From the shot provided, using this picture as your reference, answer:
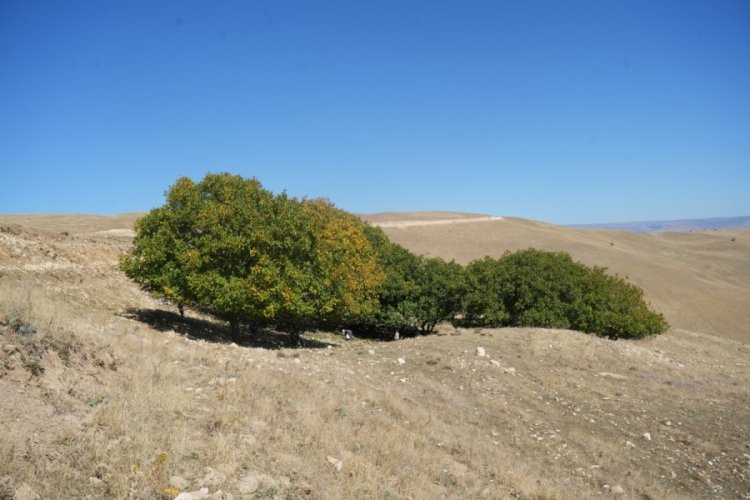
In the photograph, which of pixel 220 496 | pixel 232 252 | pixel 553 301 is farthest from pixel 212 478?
pixel 553 301

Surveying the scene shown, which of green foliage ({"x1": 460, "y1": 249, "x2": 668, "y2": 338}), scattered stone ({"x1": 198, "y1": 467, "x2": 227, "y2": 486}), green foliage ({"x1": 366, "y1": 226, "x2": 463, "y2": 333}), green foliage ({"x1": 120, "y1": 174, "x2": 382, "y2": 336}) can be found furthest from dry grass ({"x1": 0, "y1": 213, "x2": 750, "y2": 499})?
green foliage ({"x1": 366, "y1": 226, "x2": 463, "y2": 333})

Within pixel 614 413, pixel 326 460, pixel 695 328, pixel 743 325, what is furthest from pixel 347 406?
pixel 743 325

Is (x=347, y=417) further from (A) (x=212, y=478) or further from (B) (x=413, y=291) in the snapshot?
(B) (x=413, y=291)

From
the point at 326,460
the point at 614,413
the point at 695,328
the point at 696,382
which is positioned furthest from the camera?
the point at 695,328

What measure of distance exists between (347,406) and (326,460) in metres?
3.58

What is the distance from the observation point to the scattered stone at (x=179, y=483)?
7157 millimetres

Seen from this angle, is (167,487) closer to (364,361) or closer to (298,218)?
(364,361)

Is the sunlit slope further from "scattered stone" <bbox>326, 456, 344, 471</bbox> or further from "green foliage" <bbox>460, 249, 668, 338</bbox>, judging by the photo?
"scattered stone" <bbox>326, 456, 344, 471</bbox>

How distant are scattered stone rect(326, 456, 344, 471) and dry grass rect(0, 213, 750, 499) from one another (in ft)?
0.25

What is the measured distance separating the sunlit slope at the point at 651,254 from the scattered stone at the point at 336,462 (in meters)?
62.6

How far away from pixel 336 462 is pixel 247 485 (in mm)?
2014

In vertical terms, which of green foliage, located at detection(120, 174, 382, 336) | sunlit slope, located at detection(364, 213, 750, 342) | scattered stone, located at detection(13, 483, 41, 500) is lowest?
sunlit slope, located at detection(364, 213, 750, 342)

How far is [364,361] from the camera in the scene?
64.4ft

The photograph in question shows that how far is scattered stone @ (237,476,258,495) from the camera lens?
7486 mm
